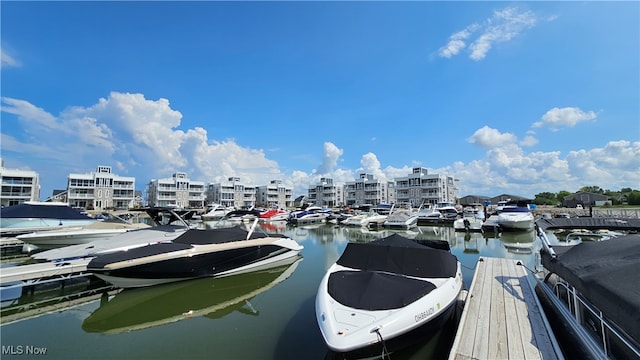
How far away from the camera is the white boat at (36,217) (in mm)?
16734

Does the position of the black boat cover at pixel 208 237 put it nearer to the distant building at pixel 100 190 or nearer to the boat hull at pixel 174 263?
the boat hull at pixel 174 263

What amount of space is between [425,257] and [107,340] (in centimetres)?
729

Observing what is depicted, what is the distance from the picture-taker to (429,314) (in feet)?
15.9

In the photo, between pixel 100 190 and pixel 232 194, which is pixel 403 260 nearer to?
pixel 100 190

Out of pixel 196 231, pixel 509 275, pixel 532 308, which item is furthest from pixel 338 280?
pixel 196 231

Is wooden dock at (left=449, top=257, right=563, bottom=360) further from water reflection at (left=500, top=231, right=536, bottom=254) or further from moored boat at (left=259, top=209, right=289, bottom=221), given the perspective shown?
moored boat at (left=259, top=209, right=289, bottom=221)

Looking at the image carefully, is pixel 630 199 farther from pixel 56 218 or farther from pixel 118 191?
pixel 118 191

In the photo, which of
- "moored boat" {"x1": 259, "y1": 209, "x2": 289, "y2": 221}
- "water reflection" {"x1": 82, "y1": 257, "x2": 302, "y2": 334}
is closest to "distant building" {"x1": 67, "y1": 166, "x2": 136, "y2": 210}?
"moored boat" {"x1": 259, "y1": 209, "x2": 289, "y2": 221}

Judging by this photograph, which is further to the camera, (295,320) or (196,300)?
(196,300)

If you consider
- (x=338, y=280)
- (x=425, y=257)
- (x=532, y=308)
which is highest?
(x=425, y=257)

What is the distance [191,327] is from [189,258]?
3.17 m

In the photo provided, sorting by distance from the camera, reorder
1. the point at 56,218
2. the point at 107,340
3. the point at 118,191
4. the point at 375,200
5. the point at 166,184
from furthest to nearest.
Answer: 1. the point at 375,200
2. the point at 166,184
3. the point at 118,191
4. the point at 56,218
5. the point at 107,340

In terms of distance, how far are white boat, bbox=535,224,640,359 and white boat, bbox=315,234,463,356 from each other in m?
1.94

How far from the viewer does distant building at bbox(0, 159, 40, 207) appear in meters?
51.6
